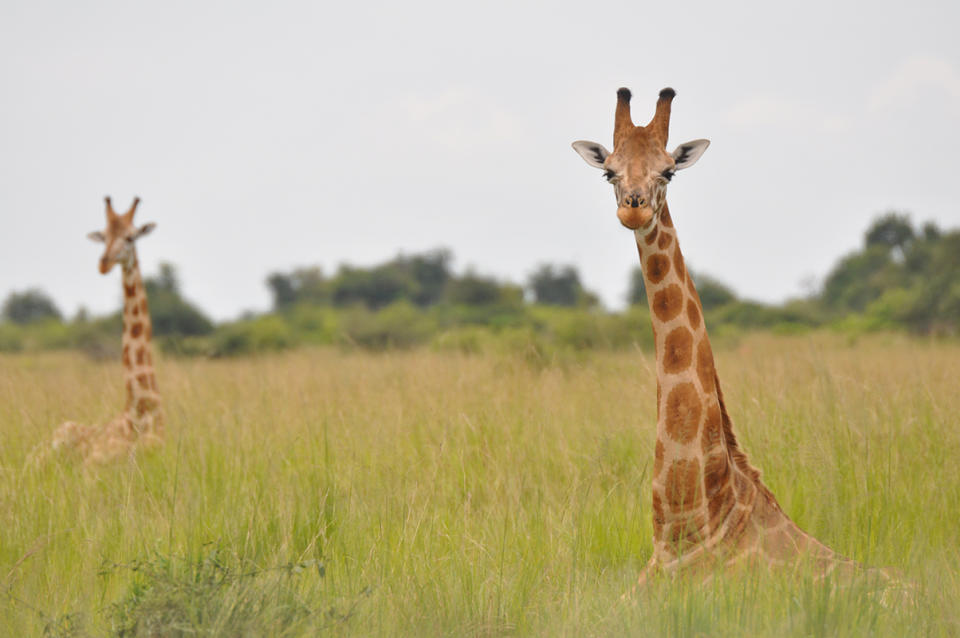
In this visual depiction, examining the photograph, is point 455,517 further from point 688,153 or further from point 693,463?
point 688,153

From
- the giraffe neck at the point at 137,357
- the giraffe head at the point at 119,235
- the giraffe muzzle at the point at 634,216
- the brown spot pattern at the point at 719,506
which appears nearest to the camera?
the giraffe muzzle at the point at 634,216

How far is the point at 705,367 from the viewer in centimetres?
387

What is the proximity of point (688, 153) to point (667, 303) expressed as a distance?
74 cm

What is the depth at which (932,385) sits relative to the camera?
24.1 ft

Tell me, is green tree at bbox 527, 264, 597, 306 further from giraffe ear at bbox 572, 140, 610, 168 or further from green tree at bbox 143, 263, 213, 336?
giraffe ear at bbox 572, 140, 610, 168

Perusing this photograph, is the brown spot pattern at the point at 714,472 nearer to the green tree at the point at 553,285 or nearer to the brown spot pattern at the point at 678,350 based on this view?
the brown spot pattern at the point at 678,350

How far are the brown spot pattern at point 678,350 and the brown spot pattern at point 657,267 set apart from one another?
0.26 m

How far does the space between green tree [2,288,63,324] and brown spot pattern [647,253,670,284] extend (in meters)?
54.3

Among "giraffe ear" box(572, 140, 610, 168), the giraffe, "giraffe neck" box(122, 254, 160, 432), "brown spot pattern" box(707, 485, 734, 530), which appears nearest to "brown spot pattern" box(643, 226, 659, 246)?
"giraffe ear" box(572, 140, 610, 168)

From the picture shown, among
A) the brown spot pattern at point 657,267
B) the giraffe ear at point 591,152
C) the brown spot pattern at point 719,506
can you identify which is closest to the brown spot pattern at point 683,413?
the brown spot pattern at point 719,506

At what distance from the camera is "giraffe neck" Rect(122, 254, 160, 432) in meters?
7.63

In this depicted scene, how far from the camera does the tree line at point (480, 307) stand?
90.8 feet

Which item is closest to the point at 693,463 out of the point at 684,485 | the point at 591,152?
the point at 684,485

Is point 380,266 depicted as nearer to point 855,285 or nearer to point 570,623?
point 855,285
